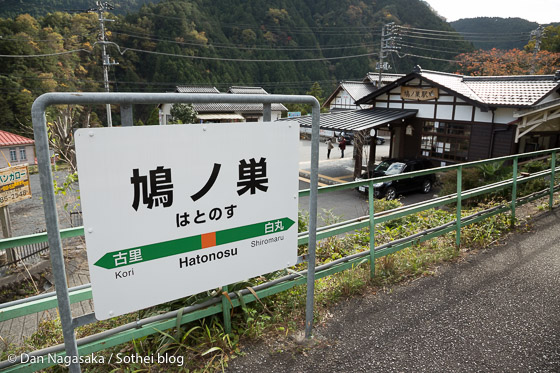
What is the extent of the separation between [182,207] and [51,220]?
0.62 metres

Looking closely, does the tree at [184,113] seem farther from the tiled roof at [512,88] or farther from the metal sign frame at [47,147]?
the metal sign frame at [47,147]

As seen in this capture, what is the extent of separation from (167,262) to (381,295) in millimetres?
2026

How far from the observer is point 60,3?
51031mm

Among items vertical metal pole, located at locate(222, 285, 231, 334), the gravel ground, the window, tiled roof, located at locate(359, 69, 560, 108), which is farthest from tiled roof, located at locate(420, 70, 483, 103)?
vertical metal pole, located at locate(222, 285, 231, 334)

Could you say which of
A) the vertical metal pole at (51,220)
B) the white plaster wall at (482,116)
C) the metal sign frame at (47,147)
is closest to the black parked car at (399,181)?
the white plaster wall at (482,116)

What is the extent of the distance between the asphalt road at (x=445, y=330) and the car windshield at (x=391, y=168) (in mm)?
10205

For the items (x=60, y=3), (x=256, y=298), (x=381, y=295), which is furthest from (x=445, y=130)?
(x=60, y=3)

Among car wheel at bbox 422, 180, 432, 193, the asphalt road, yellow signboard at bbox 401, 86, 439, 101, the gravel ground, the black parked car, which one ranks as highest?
yellow signboard at bbox 401, 86, 439, 101

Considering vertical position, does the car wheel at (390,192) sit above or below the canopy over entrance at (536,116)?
below

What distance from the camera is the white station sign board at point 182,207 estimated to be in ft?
6.01

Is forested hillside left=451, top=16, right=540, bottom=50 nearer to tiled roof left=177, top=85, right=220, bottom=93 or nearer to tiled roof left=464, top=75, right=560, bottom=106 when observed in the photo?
tiled roof left=177, top=85, right=220, bottom=93

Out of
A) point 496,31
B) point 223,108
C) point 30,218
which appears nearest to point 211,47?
point 223,108

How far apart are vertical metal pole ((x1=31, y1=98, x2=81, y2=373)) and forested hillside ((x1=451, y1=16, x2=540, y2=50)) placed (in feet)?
200

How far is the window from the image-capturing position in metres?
15.6
